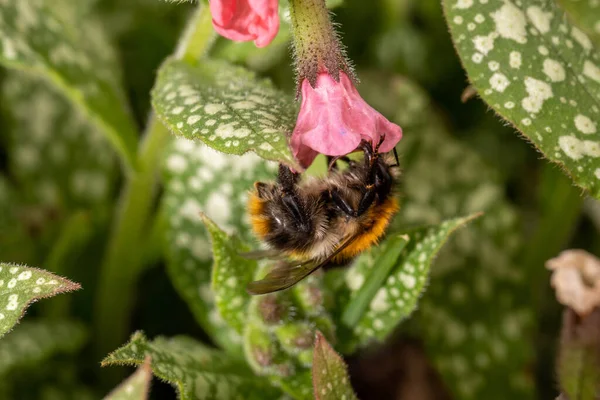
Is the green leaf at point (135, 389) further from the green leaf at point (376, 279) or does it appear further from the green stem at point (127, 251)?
the green stem at point (127, 251)

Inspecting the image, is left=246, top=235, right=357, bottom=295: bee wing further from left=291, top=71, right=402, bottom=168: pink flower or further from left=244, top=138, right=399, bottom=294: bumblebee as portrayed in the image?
left=291, top=71, right=402, bottom=168: pink flower

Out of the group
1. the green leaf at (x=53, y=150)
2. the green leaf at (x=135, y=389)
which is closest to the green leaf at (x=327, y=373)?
the green leaf at (x=135, y=389)

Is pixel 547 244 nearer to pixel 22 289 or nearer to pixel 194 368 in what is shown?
pixel 194 368

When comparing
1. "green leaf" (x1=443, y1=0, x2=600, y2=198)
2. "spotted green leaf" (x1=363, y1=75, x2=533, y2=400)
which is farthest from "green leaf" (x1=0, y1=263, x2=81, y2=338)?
"spotted green leaf" (x1=363, y1=75, x2=533, y2=400)

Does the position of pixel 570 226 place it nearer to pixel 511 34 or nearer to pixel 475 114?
pixel 475 114

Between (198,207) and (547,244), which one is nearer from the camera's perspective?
(198,207)

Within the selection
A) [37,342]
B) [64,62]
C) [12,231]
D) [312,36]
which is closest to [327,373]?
[312,36]

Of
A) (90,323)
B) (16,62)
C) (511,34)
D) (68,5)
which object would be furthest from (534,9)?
(90,323)
